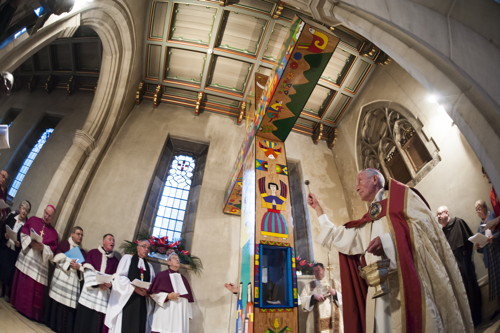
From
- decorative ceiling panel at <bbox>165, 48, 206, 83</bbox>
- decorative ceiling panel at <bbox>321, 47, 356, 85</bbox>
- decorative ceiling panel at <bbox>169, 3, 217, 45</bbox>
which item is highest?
decorative ceiling panel at <bbox>169, 3, 217, 45</bbox>

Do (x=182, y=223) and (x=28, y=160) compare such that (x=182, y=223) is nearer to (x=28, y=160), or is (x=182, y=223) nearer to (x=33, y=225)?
(x=33, y=225)

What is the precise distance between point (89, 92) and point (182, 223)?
5.08 meters

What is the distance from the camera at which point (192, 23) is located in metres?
6.43

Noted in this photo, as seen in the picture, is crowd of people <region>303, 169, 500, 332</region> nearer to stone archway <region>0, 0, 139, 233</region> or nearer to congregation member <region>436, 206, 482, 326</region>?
congregation member <region>436, 206, 482, 326</region>

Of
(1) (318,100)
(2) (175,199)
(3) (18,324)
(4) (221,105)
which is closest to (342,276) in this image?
(3) (18,324)

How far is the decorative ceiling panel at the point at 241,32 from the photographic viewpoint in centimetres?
621

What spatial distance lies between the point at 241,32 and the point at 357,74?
10.4 ft

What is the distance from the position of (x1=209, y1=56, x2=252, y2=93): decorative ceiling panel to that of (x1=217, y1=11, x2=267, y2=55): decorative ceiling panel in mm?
394

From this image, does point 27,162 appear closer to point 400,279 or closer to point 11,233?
point 11,233

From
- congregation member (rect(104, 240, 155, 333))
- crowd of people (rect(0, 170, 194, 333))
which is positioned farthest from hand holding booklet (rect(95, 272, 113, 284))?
congregation member (rect(104, 240, 155, 333))

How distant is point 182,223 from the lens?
21.2 ft

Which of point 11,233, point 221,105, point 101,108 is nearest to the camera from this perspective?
point 11,233

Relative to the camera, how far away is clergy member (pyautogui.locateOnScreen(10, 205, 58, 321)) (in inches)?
148

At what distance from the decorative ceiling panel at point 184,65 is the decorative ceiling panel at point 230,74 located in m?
0.42
